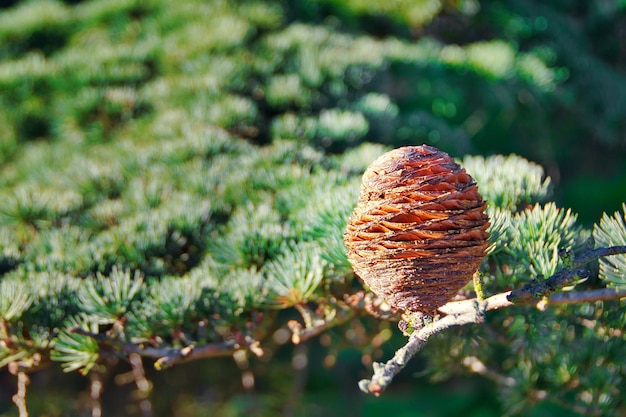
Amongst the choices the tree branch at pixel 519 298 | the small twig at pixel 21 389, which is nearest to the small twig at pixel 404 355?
the tree branch at pixel 519 298

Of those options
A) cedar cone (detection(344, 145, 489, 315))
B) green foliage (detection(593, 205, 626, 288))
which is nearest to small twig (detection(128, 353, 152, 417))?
cedar cone (detection(344, 145, 489, 315))

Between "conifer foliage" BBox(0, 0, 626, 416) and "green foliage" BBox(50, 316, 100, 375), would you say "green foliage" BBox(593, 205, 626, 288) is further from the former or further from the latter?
"green foliage" BBox(50, 316, 100, 375)

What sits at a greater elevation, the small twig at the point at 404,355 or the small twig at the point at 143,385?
the small twig at the point at 404,355

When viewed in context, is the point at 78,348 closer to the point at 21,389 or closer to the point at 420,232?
the point at 21,389

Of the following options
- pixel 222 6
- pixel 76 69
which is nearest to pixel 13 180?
pixel 76 69

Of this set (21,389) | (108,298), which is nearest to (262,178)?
(108,298)

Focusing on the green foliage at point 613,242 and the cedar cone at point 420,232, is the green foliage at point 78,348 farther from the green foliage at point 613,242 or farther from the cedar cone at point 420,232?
the green foliage at point 613,242
